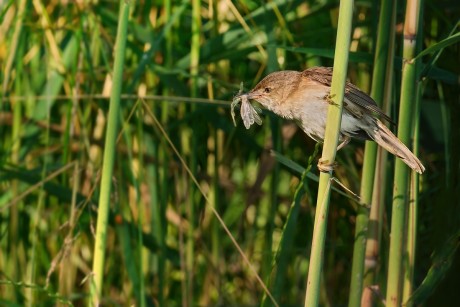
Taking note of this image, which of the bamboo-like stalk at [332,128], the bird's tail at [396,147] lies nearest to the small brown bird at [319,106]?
the bird's tail at [396,147]

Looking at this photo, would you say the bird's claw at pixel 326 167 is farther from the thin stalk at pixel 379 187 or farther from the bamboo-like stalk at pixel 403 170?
the thin stalk at pixel 379 187

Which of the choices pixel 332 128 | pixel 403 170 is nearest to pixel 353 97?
pixel 403 170

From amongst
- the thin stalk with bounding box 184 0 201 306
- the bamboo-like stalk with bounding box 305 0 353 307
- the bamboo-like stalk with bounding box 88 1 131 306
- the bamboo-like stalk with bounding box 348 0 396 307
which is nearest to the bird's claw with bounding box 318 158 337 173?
the bamboo-like stalk with bounding box 305 0 353 307

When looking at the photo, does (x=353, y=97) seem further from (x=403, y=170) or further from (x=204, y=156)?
(x=204, y=156)

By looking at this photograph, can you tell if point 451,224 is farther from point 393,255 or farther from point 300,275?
point 300,275

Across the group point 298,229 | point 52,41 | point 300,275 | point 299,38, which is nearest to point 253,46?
point 299,38

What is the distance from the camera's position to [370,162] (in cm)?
208

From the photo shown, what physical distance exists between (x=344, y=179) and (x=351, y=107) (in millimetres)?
749

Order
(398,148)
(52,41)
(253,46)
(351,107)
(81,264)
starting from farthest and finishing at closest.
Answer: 1. (81,264)
2. (52,41)
3. (253,46)
4. (351,107)
5. (398,148)

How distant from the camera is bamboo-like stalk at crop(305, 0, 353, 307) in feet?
5.05

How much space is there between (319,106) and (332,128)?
0.56 metres

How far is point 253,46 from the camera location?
2654 mm

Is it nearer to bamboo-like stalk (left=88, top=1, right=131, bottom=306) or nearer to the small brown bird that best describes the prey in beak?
the small brown bird

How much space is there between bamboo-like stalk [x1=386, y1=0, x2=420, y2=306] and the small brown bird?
2.2 inches
